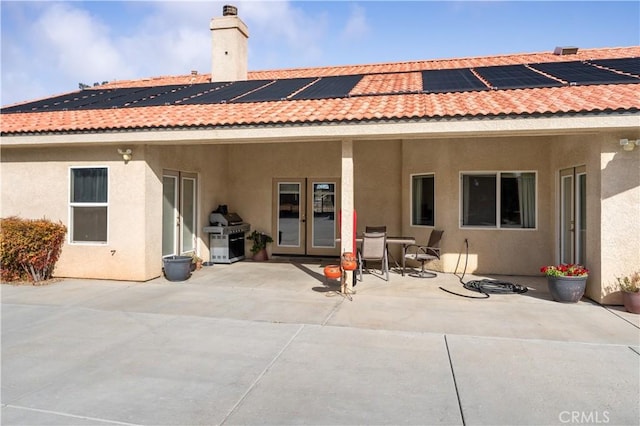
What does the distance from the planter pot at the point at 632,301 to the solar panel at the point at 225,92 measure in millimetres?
9267

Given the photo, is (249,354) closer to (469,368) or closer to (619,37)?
(469,368)

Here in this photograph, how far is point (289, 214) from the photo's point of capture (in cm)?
1370

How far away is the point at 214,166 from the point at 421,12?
8678mm

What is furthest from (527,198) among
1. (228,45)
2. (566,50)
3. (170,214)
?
(228,45)

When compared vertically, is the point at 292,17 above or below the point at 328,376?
above

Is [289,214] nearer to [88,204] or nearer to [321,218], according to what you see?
[321,218]

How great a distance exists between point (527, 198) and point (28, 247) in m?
11.6

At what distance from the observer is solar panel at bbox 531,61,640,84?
29.3 ft

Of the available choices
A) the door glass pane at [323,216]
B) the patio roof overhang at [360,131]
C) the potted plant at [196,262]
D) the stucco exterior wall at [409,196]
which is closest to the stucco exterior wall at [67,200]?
the stucco exterior wall at [409,196]

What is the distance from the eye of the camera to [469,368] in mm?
4902

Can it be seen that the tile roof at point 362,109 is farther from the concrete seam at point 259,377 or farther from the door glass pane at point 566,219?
the concrete seam at point 259,377

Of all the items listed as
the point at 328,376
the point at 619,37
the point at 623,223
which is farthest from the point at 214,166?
the point at 619,37

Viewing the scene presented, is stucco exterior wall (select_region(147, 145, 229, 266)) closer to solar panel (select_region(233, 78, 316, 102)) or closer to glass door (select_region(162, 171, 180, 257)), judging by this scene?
glass door (select_region(162, 171, 180, 257))

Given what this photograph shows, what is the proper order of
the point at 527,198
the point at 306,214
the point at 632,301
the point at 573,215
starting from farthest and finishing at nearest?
the point at 306,214
the point at 527,198
the point at 573,215
the point at 632,301
